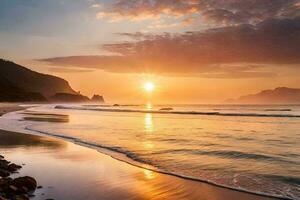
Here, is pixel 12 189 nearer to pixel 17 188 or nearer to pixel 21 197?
pixel 17 188

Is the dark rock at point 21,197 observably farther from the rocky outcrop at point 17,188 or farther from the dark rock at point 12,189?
the dark rock at point 12,189

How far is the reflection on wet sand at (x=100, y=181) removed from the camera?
10227 mm

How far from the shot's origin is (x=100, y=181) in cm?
1180

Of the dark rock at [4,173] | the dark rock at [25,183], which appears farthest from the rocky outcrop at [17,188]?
the dark rock at [4,173]

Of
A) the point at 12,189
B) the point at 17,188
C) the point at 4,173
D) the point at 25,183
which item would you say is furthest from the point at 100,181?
the point at 4,173

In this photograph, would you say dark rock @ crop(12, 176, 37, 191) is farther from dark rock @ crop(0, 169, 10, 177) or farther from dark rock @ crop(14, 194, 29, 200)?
dark rock @ crop(0, 169, 10, 177)

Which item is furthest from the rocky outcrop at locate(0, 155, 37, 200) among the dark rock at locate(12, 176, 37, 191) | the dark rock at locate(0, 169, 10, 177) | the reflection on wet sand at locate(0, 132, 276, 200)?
the reflection on wet sand at locate(0, 132, 276, 200)

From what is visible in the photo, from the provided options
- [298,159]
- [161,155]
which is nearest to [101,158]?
[161,155]

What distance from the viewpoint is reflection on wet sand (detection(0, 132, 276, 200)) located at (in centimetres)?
1023

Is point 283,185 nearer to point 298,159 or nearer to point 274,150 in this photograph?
point 298,159

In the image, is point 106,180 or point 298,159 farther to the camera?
point 298,159

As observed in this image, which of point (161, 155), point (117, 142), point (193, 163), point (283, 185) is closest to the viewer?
point (283, 185)

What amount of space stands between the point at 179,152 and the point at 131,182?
22.7ft

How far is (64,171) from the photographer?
524 inches
